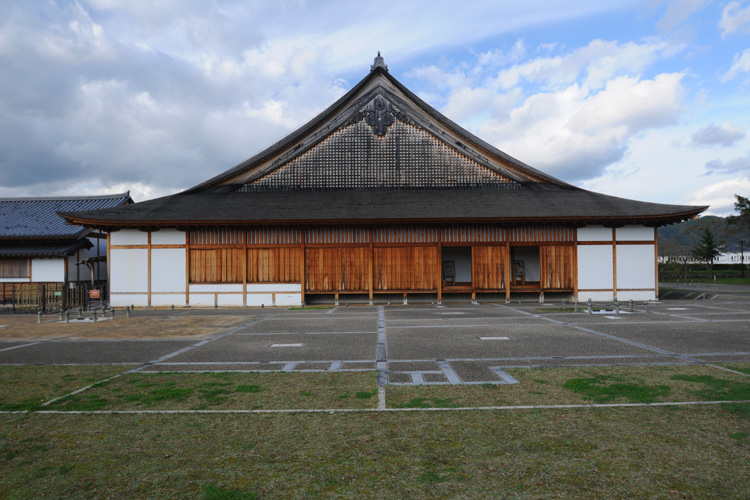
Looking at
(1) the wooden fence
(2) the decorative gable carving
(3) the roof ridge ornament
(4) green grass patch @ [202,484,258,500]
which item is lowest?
(4) green grass patch @ [202,484,258,500]

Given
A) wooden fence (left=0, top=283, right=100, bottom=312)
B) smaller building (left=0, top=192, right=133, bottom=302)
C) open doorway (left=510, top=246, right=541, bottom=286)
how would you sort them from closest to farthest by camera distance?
wooden fence (left=0, top=283, right=100, bottom=312) < smaller building (left=0, top=192, right=133, bottom=302) < open doorway (left=510, top=246, right=541, bottom=286)

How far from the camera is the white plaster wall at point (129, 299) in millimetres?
21156

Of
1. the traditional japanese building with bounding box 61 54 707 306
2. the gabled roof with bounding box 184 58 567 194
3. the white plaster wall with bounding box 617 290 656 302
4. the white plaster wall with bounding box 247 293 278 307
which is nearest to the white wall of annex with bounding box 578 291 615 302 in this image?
the traditional japanese building with bounding box 61 54 707 306

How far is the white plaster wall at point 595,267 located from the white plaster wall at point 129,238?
2219 centimetres

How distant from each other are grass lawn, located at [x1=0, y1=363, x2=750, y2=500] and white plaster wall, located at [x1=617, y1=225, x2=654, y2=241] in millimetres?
16481

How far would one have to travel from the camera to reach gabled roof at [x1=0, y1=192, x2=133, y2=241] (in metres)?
24.6

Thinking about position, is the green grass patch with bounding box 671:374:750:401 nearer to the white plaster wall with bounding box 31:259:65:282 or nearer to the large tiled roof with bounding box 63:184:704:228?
the large tiled roof with bounding box 63:184:704:228

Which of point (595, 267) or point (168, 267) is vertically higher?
point (168, 267)

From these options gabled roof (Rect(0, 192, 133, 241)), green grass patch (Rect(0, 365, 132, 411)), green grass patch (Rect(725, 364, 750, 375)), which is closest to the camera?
green grass patch (Rect(0, 365, 132, 411))

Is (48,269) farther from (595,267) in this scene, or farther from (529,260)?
(595,267)

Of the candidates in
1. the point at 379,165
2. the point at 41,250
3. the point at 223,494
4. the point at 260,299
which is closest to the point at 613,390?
the point at 223,494

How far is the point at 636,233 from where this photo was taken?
21.3 meters

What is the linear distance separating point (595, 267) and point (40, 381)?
2221 centimetres

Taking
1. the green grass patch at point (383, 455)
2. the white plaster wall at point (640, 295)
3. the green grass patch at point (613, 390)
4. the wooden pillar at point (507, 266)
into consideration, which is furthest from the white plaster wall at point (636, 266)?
the green grass patch at point (383, 455)
